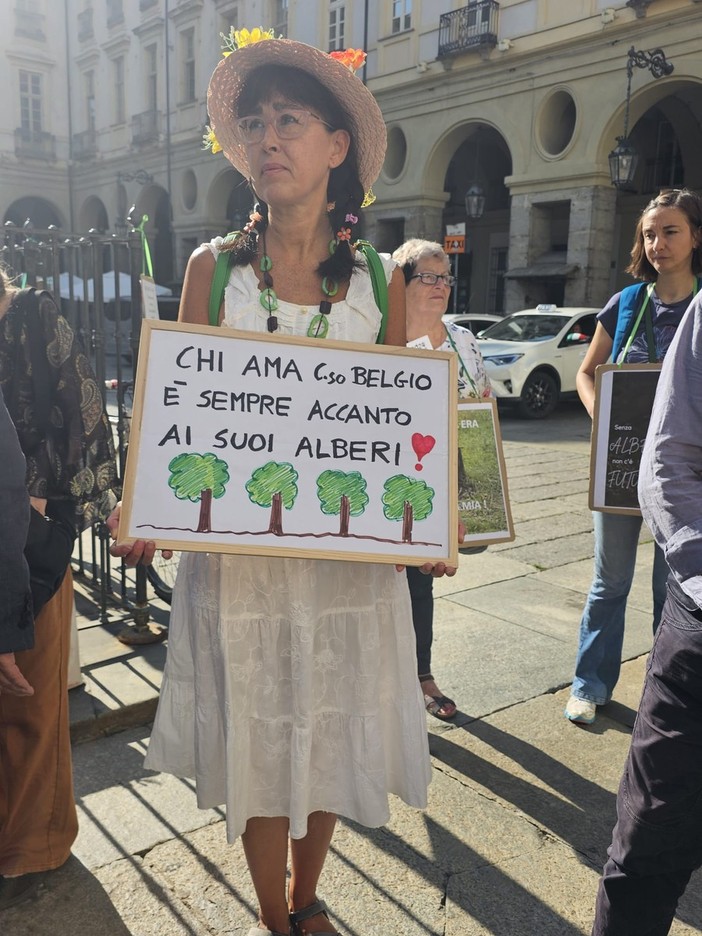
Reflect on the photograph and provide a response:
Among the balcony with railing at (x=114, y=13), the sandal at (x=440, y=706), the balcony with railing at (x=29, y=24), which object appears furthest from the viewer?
the balcony with railing at (x=29, y=24)

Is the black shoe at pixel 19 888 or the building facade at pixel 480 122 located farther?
the building facade at pixel 480 122

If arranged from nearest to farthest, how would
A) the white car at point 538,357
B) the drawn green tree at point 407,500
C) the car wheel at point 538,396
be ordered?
the drawn green tree at point 407,500 → the white car at point 538,357 → the car wheel at point 538,396

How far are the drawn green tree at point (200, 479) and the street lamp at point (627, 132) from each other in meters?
14.2

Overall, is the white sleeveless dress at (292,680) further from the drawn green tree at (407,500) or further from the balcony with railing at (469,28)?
the balcony with railing at (469,28)

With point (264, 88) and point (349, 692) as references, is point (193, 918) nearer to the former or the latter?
point (349, 692)

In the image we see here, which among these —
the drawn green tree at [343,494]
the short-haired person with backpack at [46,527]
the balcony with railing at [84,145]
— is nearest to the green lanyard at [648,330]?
the drawn green tree at [343,494]

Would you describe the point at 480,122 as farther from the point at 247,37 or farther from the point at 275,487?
the point at 275,487

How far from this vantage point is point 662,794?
5.54ft

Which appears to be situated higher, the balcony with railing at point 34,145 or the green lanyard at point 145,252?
the balcony with railing at point 34,145

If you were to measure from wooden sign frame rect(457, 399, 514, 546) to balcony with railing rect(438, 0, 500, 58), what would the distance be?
18.1 metres

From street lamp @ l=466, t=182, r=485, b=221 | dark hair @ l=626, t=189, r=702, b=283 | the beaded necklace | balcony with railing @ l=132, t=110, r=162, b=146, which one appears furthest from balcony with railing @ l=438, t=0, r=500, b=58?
the beaded necklace

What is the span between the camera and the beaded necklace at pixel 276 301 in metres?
1.91

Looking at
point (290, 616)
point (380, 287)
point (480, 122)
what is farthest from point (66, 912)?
point (480, 122)

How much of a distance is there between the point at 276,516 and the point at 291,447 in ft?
0.54
